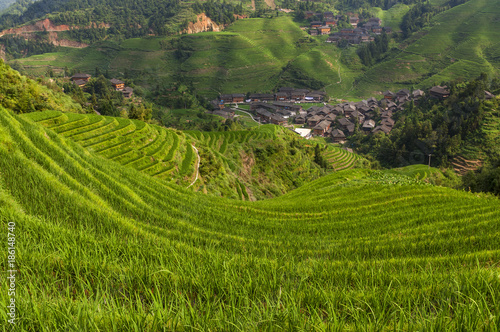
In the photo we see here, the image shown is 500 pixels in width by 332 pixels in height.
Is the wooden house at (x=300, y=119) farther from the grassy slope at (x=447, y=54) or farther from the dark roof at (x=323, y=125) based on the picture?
the grassy slope at (x=447, y=54)

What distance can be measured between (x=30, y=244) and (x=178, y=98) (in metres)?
96.9

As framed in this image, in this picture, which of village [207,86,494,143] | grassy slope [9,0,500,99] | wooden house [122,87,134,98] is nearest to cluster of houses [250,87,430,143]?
village [207,86,494,143]

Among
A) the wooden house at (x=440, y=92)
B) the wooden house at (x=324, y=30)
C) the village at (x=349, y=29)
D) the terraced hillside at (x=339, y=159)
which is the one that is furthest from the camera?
the wooden house at (x=324, y=30)

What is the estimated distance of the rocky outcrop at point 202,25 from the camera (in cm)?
15562

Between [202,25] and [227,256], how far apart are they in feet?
583

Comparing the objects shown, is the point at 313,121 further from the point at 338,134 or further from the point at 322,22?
the point at 322,22

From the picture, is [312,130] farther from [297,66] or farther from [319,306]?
[319,306]

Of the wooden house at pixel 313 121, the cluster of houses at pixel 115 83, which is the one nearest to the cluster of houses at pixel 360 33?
the wooden house at pixel 313 121

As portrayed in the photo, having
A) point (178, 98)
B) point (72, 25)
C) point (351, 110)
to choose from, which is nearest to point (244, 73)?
point (178, 98)

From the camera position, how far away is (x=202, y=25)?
158750mm

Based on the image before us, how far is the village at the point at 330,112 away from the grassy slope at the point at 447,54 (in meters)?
11.9

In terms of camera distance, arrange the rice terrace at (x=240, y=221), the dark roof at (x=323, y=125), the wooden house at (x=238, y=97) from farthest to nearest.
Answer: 1. the wooden house at (x=238, y=97)
2. the dark roof at (x=323, y=125)
3. the rice terrace at (x=240, y=221)

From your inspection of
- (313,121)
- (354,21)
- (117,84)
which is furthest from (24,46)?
(354,21)

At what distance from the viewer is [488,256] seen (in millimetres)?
4301
